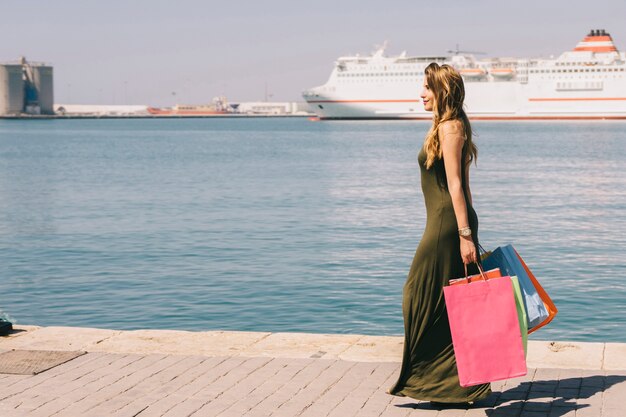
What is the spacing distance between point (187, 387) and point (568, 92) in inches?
4162

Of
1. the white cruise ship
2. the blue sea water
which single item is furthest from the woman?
the white cruise ship

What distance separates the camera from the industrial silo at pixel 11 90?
183250 mm

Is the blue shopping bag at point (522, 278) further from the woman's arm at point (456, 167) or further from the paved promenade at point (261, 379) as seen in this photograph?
the paved promenade at point (261, 379)

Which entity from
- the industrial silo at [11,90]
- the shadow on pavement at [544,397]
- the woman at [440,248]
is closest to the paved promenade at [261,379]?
the shadow on pavement at [544,397]

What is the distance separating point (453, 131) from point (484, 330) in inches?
38.3

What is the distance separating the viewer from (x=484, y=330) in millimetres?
4969

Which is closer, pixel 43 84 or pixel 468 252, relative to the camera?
pixel 468 252

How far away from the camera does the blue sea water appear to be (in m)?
12.2

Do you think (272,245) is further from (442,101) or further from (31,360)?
(442,101)

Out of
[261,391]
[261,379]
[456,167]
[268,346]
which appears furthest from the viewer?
[268,346]

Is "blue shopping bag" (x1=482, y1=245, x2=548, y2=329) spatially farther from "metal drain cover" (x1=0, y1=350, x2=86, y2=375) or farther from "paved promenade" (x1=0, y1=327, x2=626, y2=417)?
"metal drain cover" (x1=0, y1=350, x2=86, y2=375)

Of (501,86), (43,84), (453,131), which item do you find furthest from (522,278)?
(43,84)

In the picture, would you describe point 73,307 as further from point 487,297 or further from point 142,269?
point 487,297

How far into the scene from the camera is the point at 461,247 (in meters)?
5.13
